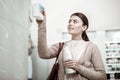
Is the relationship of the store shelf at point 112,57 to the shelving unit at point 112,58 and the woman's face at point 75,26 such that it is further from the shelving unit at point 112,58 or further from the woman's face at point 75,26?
the woman's face at point 75,26

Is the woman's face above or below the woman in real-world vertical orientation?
above

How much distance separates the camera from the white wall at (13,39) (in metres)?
0.72

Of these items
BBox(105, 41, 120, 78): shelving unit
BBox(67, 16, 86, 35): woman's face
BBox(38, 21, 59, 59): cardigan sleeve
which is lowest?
BBox(105, 41, 120, 78): shelving unit

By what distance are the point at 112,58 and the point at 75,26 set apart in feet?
1.92

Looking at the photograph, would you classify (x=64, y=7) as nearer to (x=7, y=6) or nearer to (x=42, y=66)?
(x=42, y=66)

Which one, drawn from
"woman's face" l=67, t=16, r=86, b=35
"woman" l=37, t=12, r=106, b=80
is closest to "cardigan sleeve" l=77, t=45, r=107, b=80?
"woman" l=37, t=12, r=106, b=80

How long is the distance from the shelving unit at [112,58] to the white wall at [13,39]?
1040mm

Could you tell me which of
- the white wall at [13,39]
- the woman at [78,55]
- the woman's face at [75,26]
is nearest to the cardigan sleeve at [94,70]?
the woman at [78,55]

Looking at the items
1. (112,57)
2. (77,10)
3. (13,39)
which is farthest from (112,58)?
(13,39)

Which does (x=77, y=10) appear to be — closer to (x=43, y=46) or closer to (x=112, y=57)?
(x=112, y=57)

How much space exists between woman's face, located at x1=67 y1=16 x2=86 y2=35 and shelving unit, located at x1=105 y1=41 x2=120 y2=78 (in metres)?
0.50

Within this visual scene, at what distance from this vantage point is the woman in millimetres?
1262

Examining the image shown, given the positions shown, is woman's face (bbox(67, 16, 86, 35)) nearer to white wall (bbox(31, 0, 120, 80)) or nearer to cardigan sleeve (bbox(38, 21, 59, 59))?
cardigan sleeve (bbox(38, 21, 59, 59))

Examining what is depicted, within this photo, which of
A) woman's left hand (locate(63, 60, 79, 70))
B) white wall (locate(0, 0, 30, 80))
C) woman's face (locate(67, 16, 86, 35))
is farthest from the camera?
woman's face (locate(67, 16, 86, 35))
